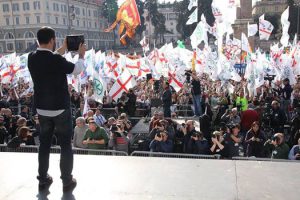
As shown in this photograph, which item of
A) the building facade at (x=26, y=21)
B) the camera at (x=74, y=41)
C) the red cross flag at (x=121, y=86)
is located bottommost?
the red cross flag at (x=121, y=86)

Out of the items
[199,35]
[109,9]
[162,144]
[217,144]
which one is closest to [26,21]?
[109,9]

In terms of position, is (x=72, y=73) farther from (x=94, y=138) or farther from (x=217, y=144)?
(x=217, y=144)

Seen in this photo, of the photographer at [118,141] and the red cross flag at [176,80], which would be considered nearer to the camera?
the photographer at [118,141]

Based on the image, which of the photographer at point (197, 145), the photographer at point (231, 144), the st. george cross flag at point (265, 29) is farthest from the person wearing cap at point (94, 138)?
the st. george cross flag at point (265, 29)

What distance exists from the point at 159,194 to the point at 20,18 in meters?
92.4

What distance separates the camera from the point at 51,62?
3314mm

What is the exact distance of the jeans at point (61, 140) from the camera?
3.46m

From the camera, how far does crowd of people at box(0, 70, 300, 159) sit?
7863 mm

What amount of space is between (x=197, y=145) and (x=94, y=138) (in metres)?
2.12

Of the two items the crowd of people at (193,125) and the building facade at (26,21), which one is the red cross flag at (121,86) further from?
the building facade at (26,21)

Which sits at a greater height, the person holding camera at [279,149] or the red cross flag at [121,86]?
the red cross flag at [121,86]

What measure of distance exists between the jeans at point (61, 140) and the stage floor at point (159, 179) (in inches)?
7.5

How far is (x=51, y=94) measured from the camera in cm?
336

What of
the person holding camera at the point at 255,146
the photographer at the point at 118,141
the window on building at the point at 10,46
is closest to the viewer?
the person holding camera at the point at 255,146
